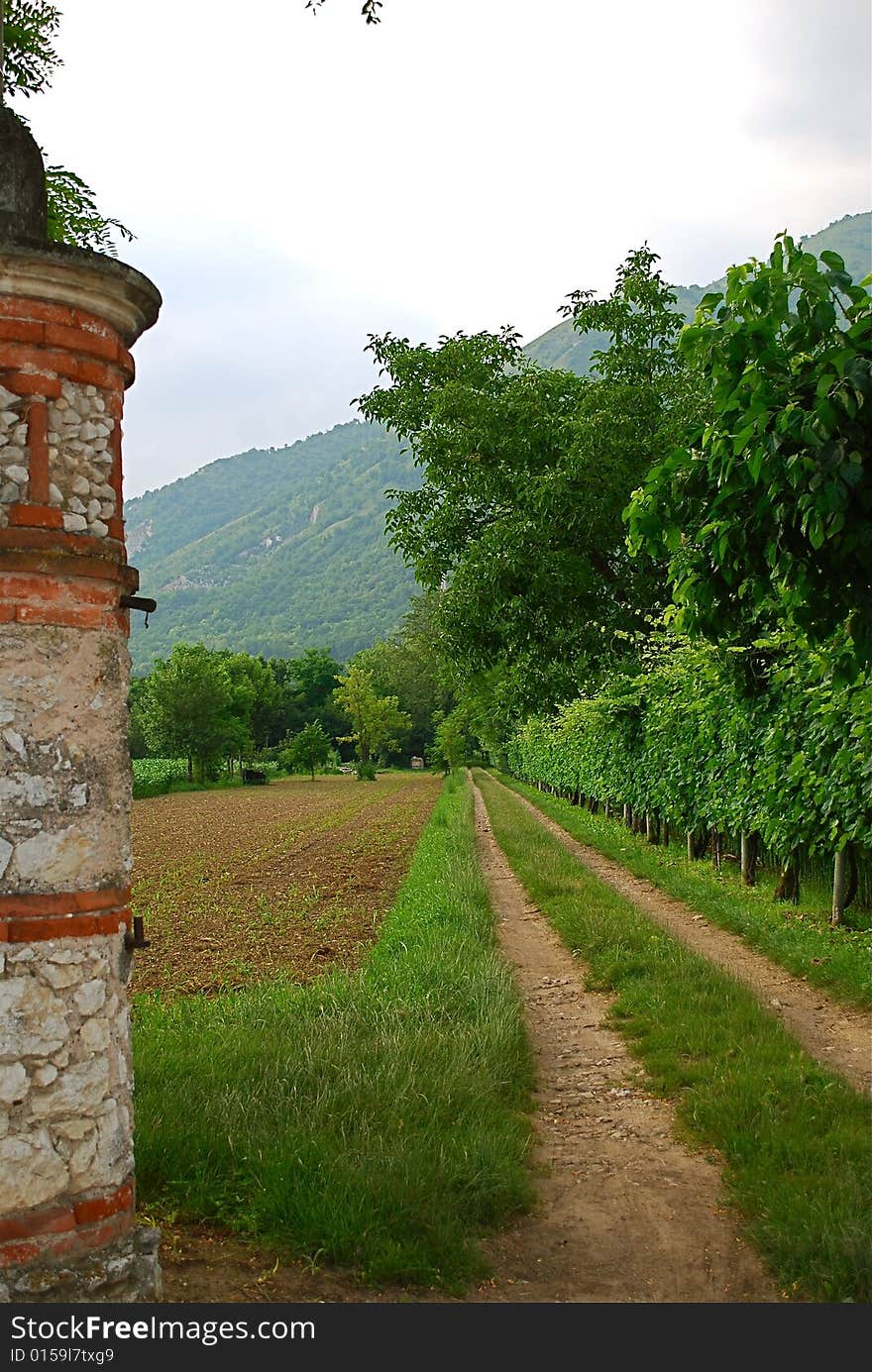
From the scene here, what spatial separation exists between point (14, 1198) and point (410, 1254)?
5.57ft

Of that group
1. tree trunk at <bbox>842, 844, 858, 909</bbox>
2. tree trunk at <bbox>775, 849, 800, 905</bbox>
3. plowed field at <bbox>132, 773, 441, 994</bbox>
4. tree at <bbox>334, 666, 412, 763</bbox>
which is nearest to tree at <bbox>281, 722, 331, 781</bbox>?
tree at <bbox>334, 666, 412, 763</bbox>

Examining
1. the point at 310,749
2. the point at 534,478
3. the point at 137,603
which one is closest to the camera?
the point at 137,603

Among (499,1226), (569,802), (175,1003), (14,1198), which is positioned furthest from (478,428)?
(569,802)

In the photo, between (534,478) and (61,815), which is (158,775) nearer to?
(534,478)

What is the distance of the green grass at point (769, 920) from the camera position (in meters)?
9.12

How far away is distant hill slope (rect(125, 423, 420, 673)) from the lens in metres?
155

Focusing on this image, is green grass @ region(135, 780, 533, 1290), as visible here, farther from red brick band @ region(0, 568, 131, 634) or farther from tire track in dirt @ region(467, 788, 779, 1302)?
red brick band @ region(0, 568, 131, 634)

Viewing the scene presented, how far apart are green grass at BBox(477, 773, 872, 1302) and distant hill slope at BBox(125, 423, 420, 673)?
129m

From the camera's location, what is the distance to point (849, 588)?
472cm

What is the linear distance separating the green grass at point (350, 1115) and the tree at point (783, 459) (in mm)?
3110

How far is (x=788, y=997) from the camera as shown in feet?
29.1

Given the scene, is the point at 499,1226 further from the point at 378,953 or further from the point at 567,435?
the point at 567,435

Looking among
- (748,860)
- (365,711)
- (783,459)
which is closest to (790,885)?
(748,860)

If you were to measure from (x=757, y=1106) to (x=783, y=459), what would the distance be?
374cm
